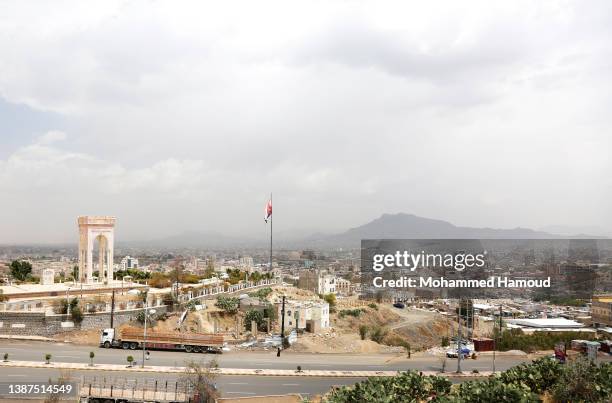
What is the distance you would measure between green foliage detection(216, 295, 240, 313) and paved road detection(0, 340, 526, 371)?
1346cm

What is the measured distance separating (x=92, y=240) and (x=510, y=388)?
4000 cm

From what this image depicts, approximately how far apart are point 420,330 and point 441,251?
10.3 meters

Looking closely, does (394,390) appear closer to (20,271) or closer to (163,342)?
(163,342)

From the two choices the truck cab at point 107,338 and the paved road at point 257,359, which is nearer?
the paved road at point 257,359

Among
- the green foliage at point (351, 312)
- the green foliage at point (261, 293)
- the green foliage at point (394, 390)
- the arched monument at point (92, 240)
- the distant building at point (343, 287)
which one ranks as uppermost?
the arched monument at point (92, 240)

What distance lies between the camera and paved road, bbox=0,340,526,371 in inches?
1240

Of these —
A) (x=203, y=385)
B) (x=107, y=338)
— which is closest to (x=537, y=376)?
(x=203, y=385)

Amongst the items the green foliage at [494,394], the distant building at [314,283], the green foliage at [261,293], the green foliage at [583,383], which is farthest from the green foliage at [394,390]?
the distant building at [314,283]

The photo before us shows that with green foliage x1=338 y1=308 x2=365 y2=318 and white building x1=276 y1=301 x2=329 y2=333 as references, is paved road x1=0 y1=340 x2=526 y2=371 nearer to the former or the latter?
white building x1=276 y1=301 x2=329 y2=333

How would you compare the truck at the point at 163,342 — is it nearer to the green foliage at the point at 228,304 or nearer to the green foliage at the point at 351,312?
the green foliage at the point at 228,304

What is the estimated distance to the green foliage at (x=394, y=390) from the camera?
18188mm

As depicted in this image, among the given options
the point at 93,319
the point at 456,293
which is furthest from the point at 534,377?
the point at 456,293

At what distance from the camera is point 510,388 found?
59.2 ft

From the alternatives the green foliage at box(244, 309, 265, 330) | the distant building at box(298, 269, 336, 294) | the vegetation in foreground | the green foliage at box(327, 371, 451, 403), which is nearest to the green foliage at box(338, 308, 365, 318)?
the green foliage at box(244, 309, 265, 330)
